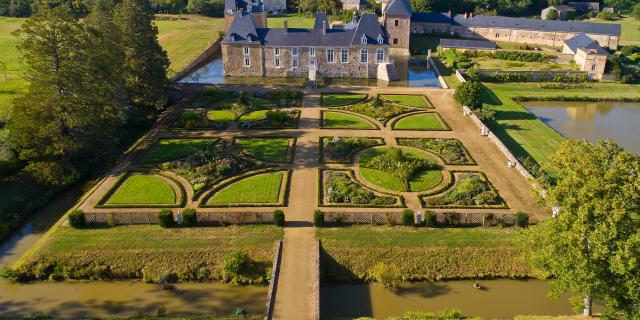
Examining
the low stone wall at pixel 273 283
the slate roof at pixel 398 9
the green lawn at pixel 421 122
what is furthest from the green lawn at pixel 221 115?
the slate roof at pixel 398 9

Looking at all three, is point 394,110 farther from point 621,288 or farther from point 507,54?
point 507,54

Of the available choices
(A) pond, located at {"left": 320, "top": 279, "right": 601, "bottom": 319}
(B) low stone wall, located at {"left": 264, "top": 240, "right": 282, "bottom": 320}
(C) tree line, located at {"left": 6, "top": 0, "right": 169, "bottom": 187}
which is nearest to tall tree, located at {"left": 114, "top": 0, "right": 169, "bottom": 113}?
(C) tree line, located at {"left": 6, "top": 0, "right": 169, "bottom": 187}

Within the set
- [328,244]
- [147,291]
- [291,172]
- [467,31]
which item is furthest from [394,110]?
[467,31]

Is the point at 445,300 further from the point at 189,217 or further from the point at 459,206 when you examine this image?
the point at 189,217

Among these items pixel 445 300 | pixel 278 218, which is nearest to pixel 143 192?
pixel 278 218

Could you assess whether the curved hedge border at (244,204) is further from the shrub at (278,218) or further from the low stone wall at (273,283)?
the low stone wall at (273,283)

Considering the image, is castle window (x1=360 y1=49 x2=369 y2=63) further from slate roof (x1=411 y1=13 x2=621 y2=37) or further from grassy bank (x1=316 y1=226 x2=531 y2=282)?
grassy bank (x1=316 y1=226 x2=531 y2=282)
